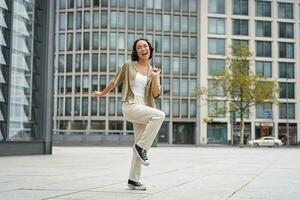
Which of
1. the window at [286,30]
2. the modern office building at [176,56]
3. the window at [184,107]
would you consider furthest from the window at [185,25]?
the window at [286,30]

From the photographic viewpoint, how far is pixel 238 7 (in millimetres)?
84125

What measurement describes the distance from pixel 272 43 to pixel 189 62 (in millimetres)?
13621

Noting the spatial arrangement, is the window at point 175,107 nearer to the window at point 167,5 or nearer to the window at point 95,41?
the window at point 95,41

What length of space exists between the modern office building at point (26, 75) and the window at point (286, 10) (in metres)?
68.8

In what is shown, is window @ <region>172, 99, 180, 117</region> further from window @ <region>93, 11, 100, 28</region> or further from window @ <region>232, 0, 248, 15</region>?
window @ <region>232, 0, 248, 15</region>

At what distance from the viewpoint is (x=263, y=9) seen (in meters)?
84.6

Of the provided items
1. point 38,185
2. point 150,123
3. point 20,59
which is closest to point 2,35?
point 20,59

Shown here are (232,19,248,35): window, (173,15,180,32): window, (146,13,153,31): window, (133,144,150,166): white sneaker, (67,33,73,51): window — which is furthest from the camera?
(232,19,248,35): window

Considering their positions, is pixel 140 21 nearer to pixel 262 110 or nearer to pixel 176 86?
pixel 176 86

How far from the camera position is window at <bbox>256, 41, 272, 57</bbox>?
275ft

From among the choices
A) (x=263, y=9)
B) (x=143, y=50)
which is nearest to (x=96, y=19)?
(x=263, y=9)

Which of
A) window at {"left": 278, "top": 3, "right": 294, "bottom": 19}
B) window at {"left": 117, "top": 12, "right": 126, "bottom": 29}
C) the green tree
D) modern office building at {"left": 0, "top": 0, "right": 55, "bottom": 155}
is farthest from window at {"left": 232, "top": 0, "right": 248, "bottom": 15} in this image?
modern office building at {"left": 0, "top": 0, "right": 55, "bottom": 155}

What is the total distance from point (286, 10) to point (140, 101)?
82.5 metres

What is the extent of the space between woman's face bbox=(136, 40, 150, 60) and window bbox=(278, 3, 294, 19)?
268 ft
